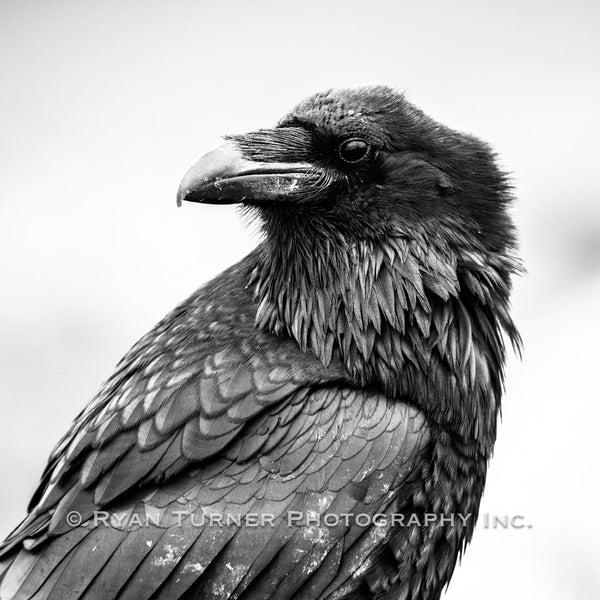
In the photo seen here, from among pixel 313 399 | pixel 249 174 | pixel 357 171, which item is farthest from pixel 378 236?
pixel 313 399

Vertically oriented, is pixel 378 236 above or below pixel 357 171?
below

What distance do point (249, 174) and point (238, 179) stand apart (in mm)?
45

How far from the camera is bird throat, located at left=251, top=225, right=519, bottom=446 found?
3838 millimetres

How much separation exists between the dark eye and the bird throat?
0.30 metres

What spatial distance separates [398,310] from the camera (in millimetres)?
3902

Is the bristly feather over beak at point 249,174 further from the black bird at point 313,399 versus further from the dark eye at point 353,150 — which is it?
the dark eye at point 353,150

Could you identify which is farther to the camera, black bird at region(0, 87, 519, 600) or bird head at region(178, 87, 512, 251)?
bird head at region(178, 87, 512, 251)

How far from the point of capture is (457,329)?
13.1 ft

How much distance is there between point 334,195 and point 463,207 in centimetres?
48

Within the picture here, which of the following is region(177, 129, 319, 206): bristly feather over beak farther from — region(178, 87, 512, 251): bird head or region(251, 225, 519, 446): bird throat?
region(251, 225, 519, 446): bird throat

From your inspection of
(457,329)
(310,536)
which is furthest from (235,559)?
(457,329)

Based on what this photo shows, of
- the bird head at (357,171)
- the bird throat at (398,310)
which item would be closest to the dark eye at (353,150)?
the bird head at (357,171)

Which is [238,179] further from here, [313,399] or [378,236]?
[313,399]

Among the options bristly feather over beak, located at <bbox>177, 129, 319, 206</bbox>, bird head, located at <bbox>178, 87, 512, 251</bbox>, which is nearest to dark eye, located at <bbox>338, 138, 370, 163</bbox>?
bird head, located at <bbox>178, 87, 512, 251</bbox>
